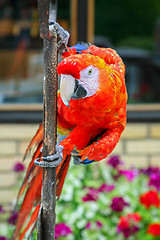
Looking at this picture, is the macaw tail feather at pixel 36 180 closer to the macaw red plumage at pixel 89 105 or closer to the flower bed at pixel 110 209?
the macaw red plumage at pixel 89 105

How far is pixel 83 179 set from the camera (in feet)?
5.88

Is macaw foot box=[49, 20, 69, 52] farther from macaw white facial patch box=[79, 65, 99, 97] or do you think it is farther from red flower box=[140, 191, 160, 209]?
red flower box=[140, 191, 160, 209]

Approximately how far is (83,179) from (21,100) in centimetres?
62

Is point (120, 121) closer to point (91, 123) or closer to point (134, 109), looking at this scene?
point (91, 123)

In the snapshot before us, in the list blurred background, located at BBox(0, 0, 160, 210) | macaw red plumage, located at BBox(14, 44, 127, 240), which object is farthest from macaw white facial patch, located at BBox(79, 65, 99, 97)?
blurred background, located at BBox(0, 0, 160, 210)

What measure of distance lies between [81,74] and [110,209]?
3.70 ft

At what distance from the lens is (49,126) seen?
1.68 ft

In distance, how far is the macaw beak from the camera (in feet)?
1.71

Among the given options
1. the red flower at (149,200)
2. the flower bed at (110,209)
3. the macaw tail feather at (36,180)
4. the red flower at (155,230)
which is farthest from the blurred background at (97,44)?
the macaw tail feather at (36,180)

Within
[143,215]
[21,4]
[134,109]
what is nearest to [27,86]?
[21,4]

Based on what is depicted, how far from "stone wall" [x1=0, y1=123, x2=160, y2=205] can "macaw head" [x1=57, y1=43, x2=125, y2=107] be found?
4.97 ft

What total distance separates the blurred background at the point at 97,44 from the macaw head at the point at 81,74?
1408mm

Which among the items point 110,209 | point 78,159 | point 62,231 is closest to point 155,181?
point 110,209

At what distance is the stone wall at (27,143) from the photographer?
2041 mm
